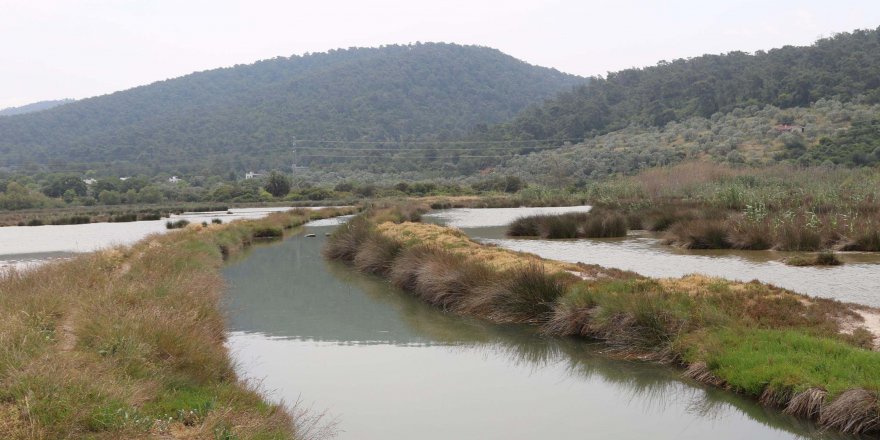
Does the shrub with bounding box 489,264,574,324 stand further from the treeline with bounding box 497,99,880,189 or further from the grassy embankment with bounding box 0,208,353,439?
the treeline with bounding box 497,99,880,189

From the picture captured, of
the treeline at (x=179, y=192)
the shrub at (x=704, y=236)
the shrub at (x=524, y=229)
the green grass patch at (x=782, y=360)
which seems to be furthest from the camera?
the treeline at (x=179, y=192)

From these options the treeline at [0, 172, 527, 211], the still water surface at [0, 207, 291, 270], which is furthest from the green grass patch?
the treeline at [0, 172, 527, 211]

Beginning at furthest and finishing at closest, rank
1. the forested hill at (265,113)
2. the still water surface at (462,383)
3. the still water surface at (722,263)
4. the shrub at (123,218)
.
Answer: the forested hill at (265,113) < the shrub at (123,218) < the still water surface at (722,263) < the still water surface at (462,383)

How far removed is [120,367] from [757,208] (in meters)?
26.6

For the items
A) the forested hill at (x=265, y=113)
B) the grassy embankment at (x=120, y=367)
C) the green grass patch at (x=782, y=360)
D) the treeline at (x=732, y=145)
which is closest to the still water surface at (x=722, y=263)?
the green grass patch at (x=782, y=360)

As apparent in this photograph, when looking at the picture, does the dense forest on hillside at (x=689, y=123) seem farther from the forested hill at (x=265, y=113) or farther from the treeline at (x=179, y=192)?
the forested hill at (x=265, y=113)

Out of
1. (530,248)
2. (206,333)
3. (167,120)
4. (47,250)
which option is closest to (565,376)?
(206,333)

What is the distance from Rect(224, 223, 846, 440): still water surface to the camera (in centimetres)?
877

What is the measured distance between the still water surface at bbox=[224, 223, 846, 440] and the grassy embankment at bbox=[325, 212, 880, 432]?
0.32 metres

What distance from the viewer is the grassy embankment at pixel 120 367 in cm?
593

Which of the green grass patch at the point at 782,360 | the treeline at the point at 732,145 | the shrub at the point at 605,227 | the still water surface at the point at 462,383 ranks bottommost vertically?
the still water surface at the point at 462,383

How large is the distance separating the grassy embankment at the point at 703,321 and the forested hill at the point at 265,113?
110m

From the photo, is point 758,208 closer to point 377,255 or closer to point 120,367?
point 377,255

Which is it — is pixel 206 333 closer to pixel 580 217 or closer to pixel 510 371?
pixel 510 371
